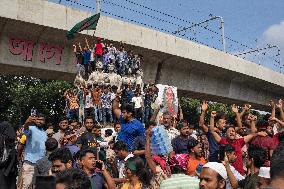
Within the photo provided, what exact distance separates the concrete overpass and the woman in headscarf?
6180mm

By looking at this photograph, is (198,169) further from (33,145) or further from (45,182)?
(45,182)

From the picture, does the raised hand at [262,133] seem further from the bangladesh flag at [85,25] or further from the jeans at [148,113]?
the bangladesh flag at [85,25]

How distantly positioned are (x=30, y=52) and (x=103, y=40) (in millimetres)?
2340

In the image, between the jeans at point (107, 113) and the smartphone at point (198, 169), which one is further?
the jeans at point (107, 113)

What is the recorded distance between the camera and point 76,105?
12297mm

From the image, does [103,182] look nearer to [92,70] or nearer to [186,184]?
[186,184]

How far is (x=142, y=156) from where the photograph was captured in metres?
6.01

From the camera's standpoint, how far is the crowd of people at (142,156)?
138 inches

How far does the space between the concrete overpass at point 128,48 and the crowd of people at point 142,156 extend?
4273 mm

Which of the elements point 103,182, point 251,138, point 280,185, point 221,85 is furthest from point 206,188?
point 221,85

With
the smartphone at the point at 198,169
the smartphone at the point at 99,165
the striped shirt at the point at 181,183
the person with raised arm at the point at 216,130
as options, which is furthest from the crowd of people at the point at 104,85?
the striped shirt at the point at 181,183

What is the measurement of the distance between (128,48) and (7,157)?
348 inches

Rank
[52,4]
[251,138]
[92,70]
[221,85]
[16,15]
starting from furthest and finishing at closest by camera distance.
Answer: [221,85], [92,70], [52,4], [16,15], [251,138]

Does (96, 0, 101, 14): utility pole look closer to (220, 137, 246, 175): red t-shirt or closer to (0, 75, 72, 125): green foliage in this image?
(220, 137, 246, 175): red t-shirt
